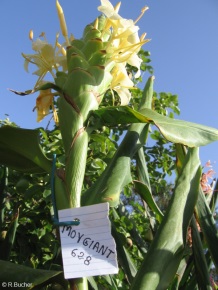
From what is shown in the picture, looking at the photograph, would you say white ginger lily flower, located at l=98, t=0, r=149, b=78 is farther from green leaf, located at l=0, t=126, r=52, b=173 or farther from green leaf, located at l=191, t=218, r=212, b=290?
green leaf, located at l=191, t=218, r=212, b=290

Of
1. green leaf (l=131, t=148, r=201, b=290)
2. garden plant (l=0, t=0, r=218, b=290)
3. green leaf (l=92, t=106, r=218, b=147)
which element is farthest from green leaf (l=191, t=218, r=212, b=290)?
green leaf (l=92, t=106, r=218, b=147)

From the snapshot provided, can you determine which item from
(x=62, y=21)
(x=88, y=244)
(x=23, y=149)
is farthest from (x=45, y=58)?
(x=88, y=244)

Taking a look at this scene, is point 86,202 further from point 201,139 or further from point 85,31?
point 85,31

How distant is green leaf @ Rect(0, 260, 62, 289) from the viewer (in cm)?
54

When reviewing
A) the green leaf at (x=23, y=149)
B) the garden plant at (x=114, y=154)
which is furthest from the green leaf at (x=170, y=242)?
the green leaf at (x=23, y=149)

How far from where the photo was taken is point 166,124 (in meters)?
0.69

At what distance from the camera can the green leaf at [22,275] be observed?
1.76ft

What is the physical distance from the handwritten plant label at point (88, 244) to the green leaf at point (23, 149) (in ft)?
0.49

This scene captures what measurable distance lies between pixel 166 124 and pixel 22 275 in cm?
35

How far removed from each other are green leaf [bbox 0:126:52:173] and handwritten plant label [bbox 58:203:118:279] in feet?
0.49

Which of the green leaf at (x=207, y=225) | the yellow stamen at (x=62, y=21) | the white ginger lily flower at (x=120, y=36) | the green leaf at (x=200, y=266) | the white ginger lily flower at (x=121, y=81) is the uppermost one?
the yellow stamen at (x=62, y=21)

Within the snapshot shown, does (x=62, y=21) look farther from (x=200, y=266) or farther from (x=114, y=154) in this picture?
(x=200, y=266)

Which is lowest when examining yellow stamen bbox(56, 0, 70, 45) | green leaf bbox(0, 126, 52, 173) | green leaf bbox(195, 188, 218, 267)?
green leaf bbox(195, 188, 218, 267)

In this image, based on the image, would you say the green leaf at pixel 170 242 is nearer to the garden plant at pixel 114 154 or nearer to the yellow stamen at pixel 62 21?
the garden plant at pixel 114 154
